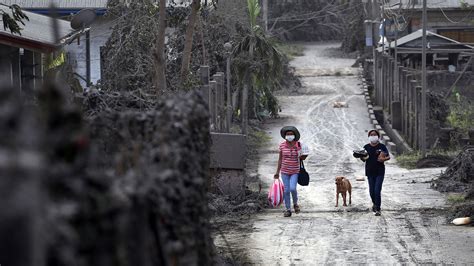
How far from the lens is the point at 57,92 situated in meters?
3.56

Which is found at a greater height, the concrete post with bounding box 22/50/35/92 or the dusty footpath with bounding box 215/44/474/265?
the concrete post with bounding box 22/50/35/92

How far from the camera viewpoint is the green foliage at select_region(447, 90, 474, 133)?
104 ft

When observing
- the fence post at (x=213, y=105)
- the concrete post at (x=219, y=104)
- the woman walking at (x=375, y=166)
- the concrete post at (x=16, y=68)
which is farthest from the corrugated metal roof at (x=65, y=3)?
the woman walking at (x=375, y=166)

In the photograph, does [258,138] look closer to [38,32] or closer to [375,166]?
[38,32]

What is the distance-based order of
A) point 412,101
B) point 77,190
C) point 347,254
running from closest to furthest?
point 77,190 < point 347,254 < point 412,101

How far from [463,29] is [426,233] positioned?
1384 inches

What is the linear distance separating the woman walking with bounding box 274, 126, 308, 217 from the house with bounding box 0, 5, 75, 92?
433 cm

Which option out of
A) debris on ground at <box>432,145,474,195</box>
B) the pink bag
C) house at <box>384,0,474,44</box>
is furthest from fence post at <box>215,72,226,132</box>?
house at <box>384,0,474,44</box>

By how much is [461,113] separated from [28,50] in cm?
1792

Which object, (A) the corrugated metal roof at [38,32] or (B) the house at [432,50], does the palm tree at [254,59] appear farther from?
(B) the house at [432,50]

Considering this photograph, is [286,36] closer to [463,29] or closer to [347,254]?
[463,29]

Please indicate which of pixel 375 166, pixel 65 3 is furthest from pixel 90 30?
pixel 375 166

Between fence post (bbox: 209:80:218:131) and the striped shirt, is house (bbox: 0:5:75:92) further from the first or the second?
the striped shirt

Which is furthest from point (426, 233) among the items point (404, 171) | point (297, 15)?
point (297, 15)
